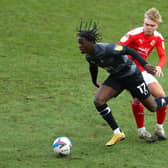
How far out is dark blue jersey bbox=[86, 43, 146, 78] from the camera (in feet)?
26.2

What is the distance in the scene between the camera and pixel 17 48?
16.8 meters

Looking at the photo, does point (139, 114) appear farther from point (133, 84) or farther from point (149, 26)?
point (149, 26)

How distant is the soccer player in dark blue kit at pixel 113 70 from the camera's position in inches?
315

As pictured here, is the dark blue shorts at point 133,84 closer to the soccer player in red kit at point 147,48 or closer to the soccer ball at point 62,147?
the soccer player in red kit at point 147,48

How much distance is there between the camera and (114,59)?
8.12 metres

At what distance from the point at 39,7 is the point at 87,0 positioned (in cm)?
231

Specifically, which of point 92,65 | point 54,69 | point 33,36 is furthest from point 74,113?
point 33,36

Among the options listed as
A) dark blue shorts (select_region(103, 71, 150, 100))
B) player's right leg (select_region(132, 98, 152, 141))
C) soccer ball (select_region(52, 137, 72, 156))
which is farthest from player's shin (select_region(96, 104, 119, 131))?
soccer ball (select_region(52, 137, 72, 156))

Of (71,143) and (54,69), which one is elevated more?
(71,143)

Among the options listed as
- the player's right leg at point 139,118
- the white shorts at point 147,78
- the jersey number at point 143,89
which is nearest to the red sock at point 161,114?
the player's right leg at point 139,118

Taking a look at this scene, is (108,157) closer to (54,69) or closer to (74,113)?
(74,113)

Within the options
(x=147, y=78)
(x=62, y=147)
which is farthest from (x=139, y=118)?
(x=62, y=147)

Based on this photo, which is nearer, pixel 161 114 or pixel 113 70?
pixel 113 70

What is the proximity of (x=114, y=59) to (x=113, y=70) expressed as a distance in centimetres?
20
